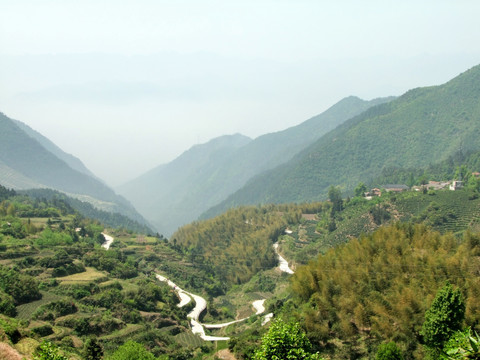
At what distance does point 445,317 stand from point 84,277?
1636 inches

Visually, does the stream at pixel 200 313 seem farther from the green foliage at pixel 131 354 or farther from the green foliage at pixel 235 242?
the green foliage at pixel 131 354

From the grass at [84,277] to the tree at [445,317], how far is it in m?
38.4

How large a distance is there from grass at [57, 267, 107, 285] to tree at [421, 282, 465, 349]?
126ft

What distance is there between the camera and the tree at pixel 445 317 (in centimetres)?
2850

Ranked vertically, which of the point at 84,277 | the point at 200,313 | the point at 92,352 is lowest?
the point at 200,313

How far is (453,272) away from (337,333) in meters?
9.84

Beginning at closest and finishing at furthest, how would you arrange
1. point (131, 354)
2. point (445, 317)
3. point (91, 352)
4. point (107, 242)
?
1. point (445, 317)
2. point (131, 354)
3. point (91, 352)
4. point (107, 242)

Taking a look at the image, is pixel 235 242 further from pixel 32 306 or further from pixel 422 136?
pixel 422 136

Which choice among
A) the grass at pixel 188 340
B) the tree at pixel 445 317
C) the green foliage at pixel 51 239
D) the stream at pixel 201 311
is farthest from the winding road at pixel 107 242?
the tree at pixel 445 317

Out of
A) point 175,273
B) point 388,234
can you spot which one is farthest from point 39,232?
point 388,234

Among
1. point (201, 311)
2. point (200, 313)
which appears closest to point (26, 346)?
point (200, 313)

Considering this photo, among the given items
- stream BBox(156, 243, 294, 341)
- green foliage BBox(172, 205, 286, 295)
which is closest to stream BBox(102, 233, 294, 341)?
stream BBox(156, 243, 294, 341)

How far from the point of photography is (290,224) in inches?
4013

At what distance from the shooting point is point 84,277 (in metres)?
55.2
